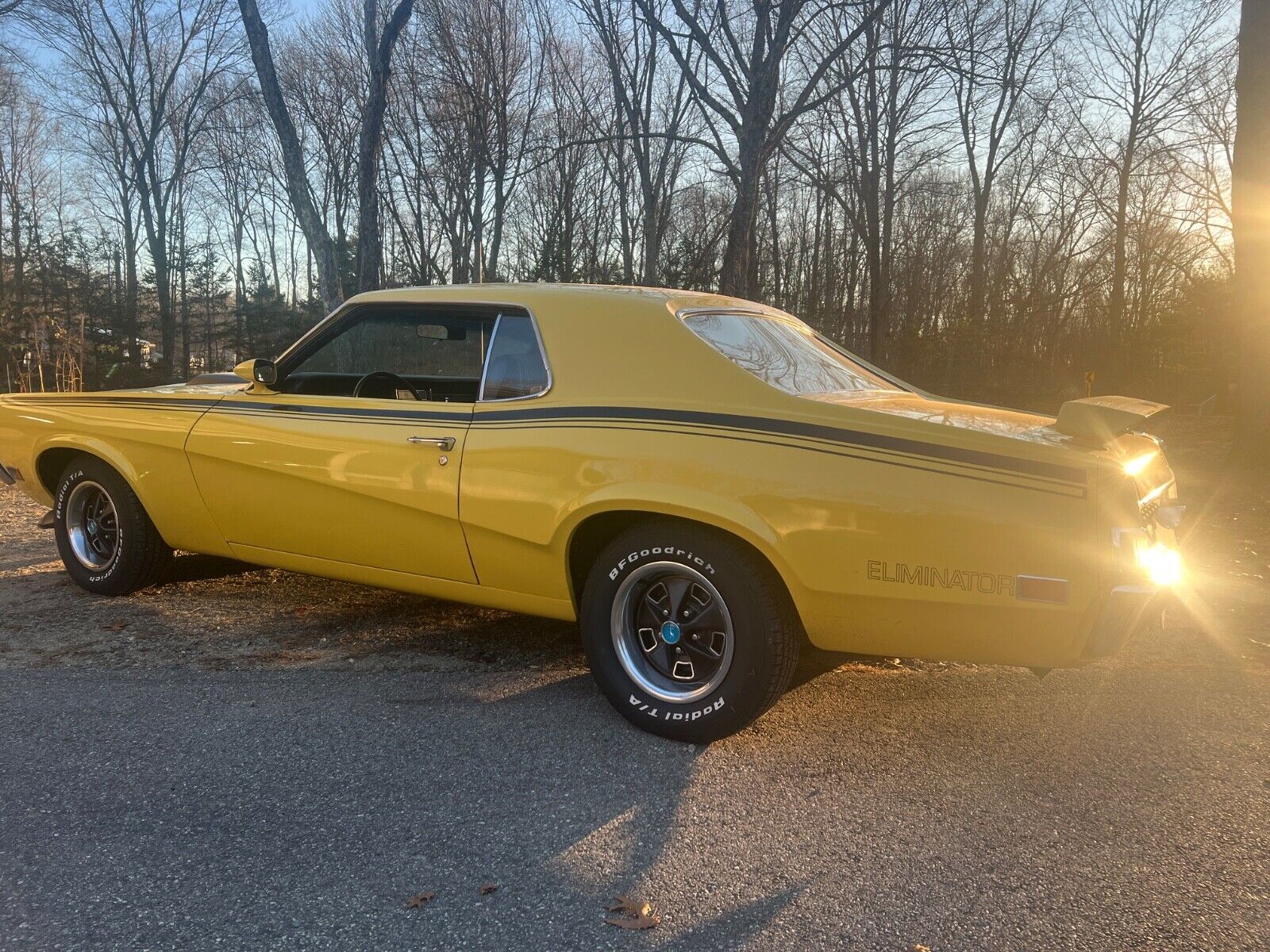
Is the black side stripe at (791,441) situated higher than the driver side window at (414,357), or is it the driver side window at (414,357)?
the driver side window at (414,357)

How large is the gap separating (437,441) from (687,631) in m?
1.20

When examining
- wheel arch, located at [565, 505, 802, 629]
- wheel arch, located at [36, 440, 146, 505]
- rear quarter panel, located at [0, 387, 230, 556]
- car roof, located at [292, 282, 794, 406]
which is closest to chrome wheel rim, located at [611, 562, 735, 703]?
Result: wheel arch, located at [565, 505, 802, 629]

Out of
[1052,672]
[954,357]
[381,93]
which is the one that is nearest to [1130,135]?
[954,357]

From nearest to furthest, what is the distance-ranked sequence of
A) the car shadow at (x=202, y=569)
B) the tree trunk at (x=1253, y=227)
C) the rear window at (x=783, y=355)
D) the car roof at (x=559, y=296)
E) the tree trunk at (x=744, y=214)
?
the rear window at (x=783, y=355), the car roof at (x=559, y=296), the car shadow at (x=202, y=569), the tree trunk at (x=1253, y=227), the tree trunk at (x=744, y=214)

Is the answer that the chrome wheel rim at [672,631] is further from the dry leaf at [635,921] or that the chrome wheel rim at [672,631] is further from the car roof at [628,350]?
the dry leaf at [635,921]

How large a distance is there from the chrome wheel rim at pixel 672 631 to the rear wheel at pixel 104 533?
2703 mm

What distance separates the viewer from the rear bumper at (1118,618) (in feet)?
8.79

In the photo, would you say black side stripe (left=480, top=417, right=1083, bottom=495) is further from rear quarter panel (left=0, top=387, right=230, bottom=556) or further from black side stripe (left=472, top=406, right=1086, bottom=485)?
rear quarter panel (left=0, top=387, right=230, bottom=556)

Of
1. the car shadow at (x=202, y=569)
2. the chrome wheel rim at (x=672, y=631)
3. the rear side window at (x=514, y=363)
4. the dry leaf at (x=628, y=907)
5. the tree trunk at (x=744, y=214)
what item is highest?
the tree trunk at (x=744, y=214)

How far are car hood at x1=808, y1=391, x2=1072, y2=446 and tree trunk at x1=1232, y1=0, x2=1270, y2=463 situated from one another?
22.5 ft

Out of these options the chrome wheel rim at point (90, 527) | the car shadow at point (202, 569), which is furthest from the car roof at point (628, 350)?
the car shadow at point (202, 569)

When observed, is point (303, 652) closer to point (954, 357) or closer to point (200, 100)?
point (954, 357)

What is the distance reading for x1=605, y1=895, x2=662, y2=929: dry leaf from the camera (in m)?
2.17

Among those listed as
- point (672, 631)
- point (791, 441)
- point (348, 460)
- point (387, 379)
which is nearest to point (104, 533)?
point (387, 379)
